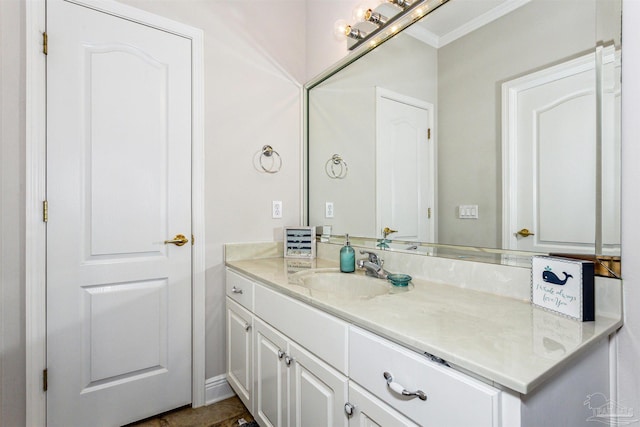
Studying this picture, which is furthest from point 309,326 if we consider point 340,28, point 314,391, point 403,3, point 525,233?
point 340,28

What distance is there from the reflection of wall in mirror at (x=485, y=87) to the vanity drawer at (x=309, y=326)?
65cm

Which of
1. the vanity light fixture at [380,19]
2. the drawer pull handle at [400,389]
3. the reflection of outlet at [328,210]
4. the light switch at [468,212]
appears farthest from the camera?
the reflection of outlet at [328,210]

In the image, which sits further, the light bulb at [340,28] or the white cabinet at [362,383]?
the light bulb at [340,28]

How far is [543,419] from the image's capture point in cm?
62

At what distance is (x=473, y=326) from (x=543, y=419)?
214mm

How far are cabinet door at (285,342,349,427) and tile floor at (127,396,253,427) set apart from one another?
2.20ft

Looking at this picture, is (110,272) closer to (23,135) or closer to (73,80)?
(23,135)

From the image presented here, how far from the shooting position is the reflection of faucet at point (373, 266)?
138cm

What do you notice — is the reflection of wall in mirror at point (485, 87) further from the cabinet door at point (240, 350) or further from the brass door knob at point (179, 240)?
the brass door knob at point (179, 240)

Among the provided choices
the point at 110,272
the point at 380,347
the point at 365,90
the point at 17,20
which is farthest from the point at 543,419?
the point at 17,20

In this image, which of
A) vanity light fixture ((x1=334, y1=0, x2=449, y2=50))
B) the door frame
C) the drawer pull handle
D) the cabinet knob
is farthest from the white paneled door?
the drawer pull handle

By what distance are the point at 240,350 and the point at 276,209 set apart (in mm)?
876

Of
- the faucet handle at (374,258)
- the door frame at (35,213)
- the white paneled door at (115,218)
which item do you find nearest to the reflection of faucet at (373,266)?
the faucet handle at (374,258)

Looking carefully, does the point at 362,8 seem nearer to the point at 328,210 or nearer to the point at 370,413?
the point at 328,210
